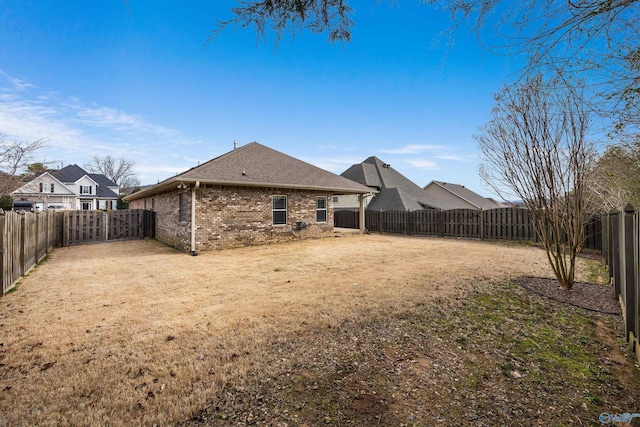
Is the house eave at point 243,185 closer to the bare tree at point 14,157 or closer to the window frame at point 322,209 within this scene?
the window frame at point 322,209

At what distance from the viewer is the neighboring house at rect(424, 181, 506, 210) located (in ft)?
93.8

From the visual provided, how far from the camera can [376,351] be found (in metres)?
3.02

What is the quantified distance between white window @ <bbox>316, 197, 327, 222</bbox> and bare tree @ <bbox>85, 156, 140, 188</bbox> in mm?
55121

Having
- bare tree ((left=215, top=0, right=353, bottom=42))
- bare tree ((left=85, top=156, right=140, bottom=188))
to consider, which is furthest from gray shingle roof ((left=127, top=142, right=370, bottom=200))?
bare tree ((left=85, top=156, right=140, bottom=188))

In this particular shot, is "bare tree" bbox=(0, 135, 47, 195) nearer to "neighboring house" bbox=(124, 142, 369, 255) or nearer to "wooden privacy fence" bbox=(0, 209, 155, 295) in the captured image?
"wooden privacy fence" bbox=(0, 209, 155, 295)

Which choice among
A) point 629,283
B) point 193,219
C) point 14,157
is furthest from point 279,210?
point 14,157

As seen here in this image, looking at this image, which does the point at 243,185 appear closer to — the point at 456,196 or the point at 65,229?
the point at 65,229

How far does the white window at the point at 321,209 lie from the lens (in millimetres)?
14767

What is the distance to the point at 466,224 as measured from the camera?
15.0m

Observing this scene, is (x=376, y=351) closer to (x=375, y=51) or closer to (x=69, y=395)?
(x=69, y=395)

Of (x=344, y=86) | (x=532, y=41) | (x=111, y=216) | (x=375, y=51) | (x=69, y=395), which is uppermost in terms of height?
(x=344, y=86)

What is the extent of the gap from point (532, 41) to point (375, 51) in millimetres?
5564

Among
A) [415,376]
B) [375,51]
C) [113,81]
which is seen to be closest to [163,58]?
[113,81]

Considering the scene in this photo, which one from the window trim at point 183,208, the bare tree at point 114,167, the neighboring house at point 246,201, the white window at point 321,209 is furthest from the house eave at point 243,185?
the bare tree at point 114,167
